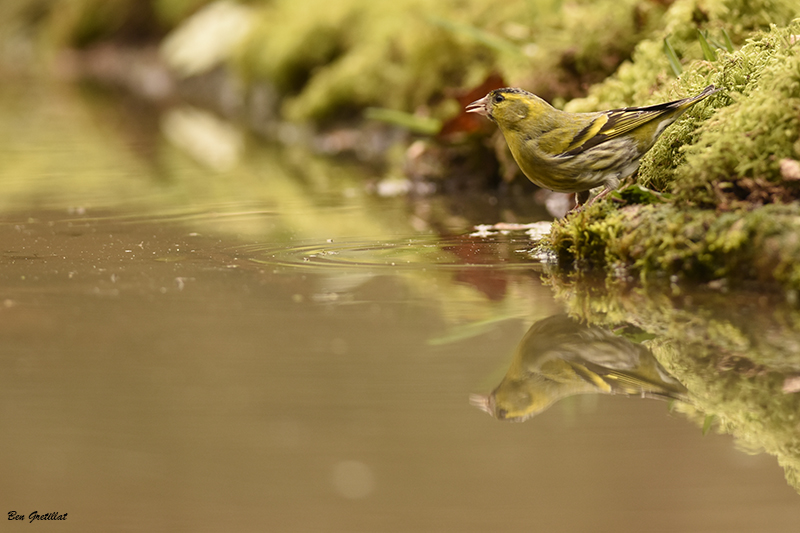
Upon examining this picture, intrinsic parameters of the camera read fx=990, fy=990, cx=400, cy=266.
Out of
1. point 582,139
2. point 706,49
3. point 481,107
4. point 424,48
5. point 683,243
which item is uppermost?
point 424,48

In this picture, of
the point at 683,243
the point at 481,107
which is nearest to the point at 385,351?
the point at 683,243

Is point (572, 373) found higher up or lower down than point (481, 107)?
lower down

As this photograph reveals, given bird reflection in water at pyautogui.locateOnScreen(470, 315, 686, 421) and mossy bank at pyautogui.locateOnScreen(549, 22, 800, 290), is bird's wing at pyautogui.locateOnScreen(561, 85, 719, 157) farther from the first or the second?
bird reflection in water at pyautogui.locateOnScreen(470, 315, 686, 421)

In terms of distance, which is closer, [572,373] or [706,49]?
[572,373]

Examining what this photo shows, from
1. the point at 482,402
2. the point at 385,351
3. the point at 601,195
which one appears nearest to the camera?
the point at 482,402

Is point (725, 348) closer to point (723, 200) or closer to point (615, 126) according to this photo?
point (723, 200)

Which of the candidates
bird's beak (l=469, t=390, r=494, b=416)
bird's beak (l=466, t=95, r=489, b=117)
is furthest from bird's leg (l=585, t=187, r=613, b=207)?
bird's beak (l=469, t=390, r=494, b=416)

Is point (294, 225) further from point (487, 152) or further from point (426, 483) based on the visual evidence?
point (426, 483)
